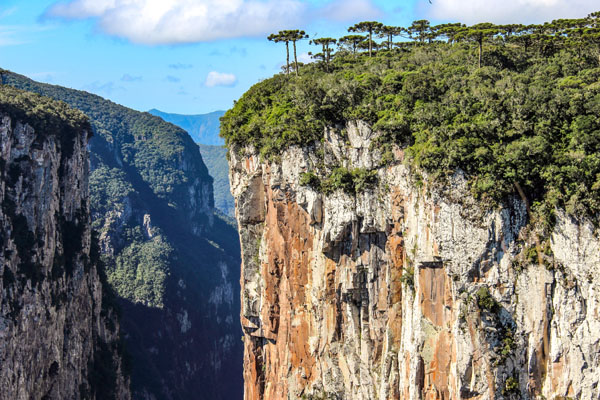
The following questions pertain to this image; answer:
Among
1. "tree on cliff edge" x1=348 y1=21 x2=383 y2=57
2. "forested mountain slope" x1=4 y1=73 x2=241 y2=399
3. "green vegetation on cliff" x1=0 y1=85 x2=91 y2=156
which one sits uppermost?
"tree on cliff edge" x1=348 y1=21 x2=383 y2=57

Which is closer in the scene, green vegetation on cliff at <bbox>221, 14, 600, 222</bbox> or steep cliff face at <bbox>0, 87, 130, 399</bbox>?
green vegetation on cliff at <bbox>221, 14, 600, 222</bbox>

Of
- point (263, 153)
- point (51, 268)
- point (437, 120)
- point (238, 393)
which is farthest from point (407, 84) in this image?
point (238, 393)

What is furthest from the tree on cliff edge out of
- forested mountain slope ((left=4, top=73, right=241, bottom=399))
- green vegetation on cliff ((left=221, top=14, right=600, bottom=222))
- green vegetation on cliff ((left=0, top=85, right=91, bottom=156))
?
forested mountain slope ((left=4, top=73, right=241, bottom=399))

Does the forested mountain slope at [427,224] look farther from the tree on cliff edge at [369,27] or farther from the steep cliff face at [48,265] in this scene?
the steep cliff face at [48,265]

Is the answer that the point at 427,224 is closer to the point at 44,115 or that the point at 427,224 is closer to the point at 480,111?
the point at 480,111

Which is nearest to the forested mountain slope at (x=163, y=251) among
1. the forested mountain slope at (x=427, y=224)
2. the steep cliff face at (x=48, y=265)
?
the steep cliff face at (x=48, y=265)

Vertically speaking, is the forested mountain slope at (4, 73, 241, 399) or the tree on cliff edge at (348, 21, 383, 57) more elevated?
the tree on cliff edge at (348, 21, 383, 57)

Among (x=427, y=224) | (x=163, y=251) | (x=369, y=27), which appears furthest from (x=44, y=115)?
(x=163, y=251)

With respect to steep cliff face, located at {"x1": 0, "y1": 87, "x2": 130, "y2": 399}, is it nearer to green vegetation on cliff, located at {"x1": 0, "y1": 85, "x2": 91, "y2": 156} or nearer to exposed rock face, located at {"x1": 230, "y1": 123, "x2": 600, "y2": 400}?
green vegetation on cliff, located at {"x1": 0, "y1": 85, "x2": 91, "y2": 156}
